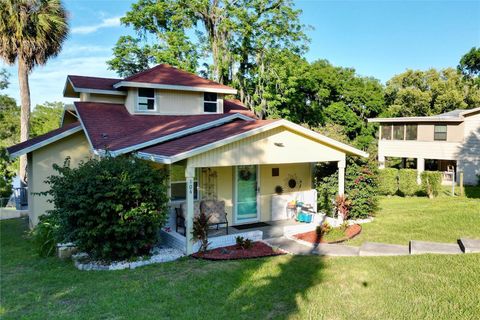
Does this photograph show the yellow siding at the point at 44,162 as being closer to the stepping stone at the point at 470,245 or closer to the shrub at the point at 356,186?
the shrub at the point at 356,186

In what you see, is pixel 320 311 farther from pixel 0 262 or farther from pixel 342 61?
pixel 342 61

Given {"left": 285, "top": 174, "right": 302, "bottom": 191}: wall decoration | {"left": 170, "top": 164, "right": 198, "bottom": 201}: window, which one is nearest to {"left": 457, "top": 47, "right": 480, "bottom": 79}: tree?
{"left": 285, "top": 174, "right": 302, "bottom": 191}: wall decoration

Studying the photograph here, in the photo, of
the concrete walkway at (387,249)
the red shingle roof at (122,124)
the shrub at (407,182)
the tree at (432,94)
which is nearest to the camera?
the concrete walkway at (387,249)

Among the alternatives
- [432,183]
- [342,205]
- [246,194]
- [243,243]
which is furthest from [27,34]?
[432,183]

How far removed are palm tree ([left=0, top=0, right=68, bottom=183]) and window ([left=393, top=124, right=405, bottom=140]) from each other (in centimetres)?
2463

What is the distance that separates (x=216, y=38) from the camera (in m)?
26.6

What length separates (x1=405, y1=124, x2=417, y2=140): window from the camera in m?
27.6

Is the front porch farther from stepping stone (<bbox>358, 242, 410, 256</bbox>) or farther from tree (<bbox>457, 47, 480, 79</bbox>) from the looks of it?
tree (<bbox>457, 47, 480, 79</bbox>)

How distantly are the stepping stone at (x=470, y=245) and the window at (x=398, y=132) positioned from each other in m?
21.1

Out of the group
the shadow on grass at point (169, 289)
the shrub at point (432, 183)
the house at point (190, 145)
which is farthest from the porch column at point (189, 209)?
the shrub at point (432, 183)

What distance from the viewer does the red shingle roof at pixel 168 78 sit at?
15575mm

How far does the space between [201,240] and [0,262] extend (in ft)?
18.6

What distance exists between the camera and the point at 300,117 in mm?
36938

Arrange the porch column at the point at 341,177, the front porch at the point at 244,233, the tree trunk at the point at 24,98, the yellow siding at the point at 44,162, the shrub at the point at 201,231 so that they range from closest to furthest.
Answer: the shrub at the point at 201,231
the front porch at the point at 244,233
the porch column at the point at 341,177
the yellow siding at the point at 44,162
the tree trunk at the point at 24,98
